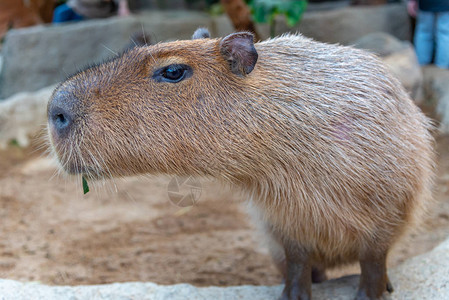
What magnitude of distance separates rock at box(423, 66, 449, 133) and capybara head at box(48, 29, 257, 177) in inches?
164

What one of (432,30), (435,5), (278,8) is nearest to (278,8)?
(278,8)

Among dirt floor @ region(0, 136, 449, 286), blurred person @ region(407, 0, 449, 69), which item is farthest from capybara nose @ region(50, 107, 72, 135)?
blurred person @ region(407, 0, 449, 69)

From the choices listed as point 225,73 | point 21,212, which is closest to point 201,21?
point 21,212

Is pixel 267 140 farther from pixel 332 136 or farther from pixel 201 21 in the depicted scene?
pixel 201 21

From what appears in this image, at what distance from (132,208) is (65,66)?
3.51m

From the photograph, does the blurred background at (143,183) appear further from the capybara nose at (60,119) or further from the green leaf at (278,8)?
the capybara nose at (60,119)

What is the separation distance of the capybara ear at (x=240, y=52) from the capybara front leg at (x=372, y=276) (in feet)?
4.11

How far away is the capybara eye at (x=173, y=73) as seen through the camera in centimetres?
247

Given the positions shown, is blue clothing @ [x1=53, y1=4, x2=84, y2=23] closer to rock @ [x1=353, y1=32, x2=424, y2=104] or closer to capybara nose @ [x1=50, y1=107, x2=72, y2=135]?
rock @ [x1=353, y1=32, x2=424, y2=104]

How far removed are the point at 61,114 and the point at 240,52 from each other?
89 centimetres

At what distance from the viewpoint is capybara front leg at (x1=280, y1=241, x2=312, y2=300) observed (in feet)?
9.74

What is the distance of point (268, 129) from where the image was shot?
2.51 m

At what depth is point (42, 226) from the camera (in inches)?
184

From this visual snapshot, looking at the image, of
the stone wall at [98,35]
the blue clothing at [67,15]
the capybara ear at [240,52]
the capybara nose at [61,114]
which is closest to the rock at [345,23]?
the stone wall at [98,35]
